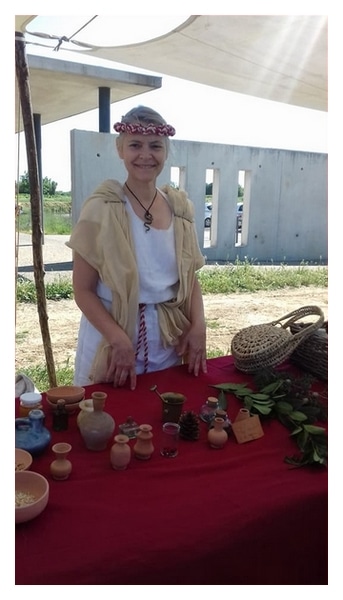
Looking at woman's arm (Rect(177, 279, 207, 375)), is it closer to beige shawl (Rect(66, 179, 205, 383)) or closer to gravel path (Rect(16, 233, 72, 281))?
beige shawl (Rect(66, 179, 205, 383))

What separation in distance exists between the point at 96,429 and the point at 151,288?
54 cm

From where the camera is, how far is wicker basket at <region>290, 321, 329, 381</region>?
1430mm

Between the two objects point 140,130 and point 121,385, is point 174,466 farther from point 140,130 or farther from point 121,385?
point 140,130

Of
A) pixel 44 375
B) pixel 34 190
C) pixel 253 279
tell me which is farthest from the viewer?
pixel 253 279

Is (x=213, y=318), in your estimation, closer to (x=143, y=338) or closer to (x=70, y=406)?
(x=143, y=338)

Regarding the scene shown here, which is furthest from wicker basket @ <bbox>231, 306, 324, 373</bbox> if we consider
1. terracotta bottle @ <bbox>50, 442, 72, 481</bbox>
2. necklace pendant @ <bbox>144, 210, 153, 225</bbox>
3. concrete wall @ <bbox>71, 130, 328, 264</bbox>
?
concrete wall @ <bbox>71, 130, 328, 264</bbox>

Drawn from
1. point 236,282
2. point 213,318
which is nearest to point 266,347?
point 213,318

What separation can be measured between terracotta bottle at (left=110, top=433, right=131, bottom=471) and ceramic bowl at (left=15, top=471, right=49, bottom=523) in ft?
0.47

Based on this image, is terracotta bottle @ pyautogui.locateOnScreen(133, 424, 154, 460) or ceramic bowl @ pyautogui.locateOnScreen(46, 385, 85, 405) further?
ceramic bowl @ pyautogui.locateOnScreen(46, 385, 85, 405)

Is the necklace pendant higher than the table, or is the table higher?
the necklace pendant

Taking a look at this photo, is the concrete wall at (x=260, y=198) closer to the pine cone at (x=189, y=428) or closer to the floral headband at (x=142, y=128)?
the floral headband at (x=142, y=128)

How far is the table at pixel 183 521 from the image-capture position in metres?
0.69

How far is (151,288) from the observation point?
1407 millimetres

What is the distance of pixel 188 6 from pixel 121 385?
36.6 inches
